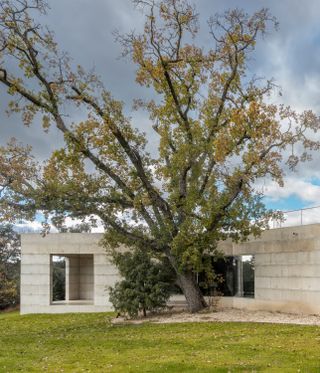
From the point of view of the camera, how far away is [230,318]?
18.2m

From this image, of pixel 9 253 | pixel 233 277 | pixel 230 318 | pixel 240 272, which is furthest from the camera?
pixel 9 253

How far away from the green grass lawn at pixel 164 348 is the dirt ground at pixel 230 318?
123cm

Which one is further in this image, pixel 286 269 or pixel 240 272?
pixel 240 272

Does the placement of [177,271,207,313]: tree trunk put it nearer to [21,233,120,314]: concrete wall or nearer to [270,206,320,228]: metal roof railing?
[270,206,320,228]: metal roof railing

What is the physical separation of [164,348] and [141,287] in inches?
321

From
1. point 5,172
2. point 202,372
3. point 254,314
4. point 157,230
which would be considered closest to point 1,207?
point 5,172

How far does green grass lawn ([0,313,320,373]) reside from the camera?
9.98 metres

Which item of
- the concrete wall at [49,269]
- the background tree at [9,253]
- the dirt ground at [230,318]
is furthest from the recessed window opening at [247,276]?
the background tree at [9,253]

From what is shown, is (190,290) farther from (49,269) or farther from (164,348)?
(49,269)

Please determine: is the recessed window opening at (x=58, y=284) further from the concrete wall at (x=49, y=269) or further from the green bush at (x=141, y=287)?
the green bush at (x=141, y=287)

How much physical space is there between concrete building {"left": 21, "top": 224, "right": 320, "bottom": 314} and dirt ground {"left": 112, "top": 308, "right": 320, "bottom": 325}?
894mm

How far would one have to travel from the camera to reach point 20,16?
60.4 feet

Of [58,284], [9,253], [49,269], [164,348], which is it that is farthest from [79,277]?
[164,348]

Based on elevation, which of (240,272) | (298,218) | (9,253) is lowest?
(240,272)
